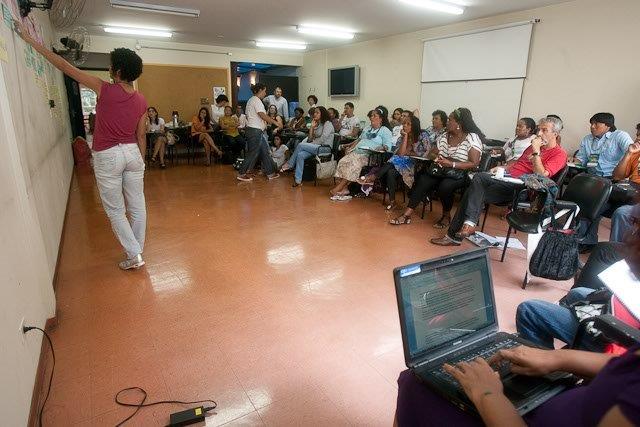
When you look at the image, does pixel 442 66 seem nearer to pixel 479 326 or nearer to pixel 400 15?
pixel 400 15

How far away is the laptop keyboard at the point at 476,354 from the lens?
1.06 meters

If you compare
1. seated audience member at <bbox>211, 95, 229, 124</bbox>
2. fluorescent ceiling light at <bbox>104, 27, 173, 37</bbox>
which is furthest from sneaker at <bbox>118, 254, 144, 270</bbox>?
fluorescent ceiling light at <bbox>104, 27, 173, 37</bbox>

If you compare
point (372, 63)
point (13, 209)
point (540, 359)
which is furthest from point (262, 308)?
point (372, 63)

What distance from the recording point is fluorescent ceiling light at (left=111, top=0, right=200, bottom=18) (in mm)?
5254

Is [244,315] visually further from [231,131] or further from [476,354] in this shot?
[231,131]

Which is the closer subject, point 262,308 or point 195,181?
point 262,308

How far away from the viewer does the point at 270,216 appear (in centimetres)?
428

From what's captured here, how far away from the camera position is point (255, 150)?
615 cm

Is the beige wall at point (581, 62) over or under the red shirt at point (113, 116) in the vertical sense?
over

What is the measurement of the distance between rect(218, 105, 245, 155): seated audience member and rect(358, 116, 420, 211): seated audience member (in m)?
4.10

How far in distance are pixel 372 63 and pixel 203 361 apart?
24.9ft

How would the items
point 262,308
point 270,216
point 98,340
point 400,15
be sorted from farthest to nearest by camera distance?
point 400,15
point 270,216
point 262,308
point 98,340

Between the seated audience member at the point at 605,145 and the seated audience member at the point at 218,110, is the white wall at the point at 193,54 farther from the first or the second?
the seated audience member at the point at 605,145

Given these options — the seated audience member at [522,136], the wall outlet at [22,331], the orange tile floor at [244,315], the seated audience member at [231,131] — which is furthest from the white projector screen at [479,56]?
the wall outlet at [22,331]
